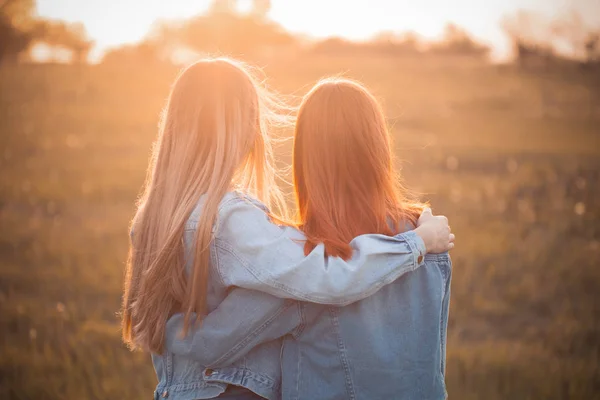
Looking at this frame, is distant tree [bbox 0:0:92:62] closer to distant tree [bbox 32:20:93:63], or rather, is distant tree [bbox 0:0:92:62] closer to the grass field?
distant tree [bbox 32:20:93:63]

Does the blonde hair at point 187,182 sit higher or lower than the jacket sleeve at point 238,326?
higher

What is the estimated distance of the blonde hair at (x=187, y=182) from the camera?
2.23m

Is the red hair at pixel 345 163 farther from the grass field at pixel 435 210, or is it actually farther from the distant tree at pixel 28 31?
the distant tree at pixel 28 31

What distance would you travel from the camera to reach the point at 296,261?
6.85 ft

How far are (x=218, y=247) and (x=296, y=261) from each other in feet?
0.91

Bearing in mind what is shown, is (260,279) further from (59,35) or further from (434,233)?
(59,35)

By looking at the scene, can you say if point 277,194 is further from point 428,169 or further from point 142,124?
point 142,124

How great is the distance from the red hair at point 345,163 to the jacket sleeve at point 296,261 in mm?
127

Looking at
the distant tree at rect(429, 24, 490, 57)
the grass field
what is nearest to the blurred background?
the grass field

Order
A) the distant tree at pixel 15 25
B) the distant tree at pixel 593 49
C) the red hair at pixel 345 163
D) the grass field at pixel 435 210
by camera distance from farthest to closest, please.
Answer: the distant tree at pixel 15 25
the distant tree at pixel 593 49
the grass field at pixel 435 210
the red hair at pixel 345 163

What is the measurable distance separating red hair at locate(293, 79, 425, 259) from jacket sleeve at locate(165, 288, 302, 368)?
0.28m

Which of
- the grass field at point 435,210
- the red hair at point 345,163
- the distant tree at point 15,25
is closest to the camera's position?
the red hair at point 345,163

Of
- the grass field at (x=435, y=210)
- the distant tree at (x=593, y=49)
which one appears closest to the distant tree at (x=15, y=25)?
the grass field at (x=435, y=210)

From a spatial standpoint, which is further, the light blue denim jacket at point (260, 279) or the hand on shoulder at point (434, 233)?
the hand on shoulder at point (434, 233)
